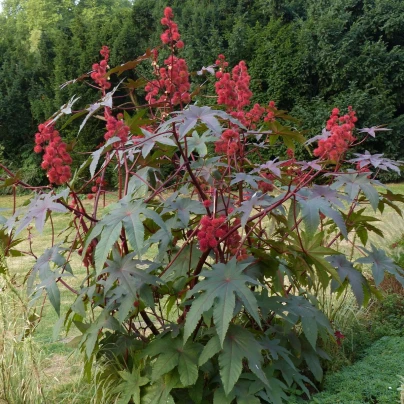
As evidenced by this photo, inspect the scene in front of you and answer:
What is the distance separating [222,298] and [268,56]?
1018 centimetres

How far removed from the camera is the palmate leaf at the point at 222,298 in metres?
1.59

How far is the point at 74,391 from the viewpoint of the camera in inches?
94.3

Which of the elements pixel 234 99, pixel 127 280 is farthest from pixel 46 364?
pixel 234 99

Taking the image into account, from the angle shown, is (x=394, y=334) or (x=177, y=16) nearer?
(x=394, y=334)

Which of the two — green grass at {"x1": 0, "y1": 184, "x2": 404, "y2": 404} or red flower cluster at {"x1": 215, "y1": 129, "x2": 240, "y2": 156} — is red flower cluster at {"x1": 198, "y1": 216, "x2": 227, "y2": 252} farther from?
green grass at {"x1": 0, "y1": 184, "x2": 404, "y2": 404}

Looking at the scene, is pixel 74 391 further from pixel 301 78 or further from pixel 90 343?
pixel 301 78

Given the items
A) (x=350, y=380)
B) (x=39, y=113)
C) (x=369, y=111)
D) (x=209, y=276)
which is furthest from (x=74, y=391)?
(x=39, y=113)

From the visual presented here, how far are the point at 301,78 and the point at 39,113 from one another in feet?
21.0

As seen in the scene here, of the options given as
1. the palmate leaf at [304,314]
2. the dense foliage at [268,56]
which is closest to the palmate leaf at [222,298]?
the palmate leaf at [304,314]

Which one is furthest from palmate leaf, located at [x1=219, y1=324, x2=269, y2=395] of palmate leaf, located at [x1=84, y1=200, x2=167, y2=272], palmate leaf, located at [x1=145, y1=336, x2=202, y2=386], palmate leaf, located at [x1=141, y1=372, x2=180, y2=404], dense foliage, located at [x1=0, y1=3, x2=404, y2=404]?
palmate leaf, located at [x1=84, y1=200, x2=167, y2=272]

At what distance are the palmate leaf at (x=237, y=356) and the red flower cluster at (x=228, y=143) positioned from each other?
0.69 meters

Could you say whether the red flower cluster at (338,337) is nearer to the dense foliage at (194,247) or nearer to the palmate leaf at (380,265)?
the dense foliage at (194,247)

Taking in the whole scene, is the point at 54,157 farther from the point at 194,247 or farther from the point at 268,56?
the point at 268,56

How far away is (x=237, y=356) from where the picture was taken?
5.90 ft
